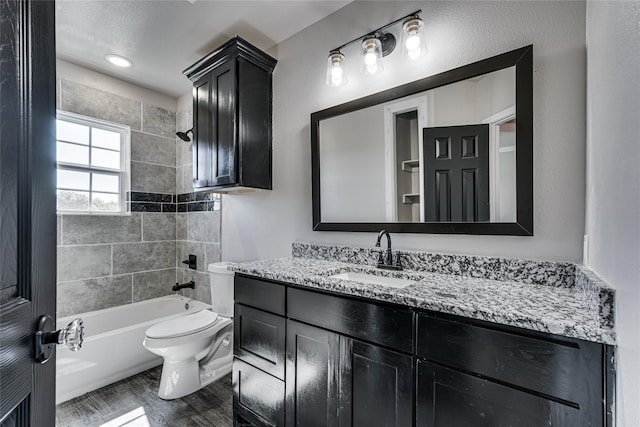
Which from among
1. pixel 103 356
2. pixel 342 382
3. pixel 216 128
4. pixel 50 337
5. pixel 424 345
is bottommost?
pixel 103 356

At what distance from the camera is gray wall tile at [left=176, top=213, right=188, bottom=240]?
3.22 metres

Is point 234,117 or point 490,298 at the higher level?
point 234,117

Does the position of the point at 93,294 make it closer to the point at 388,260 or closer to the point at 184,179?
the point at 184,179

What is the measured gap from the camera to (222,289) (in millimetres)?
2342

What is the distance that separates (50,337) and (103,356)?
6.65 feet

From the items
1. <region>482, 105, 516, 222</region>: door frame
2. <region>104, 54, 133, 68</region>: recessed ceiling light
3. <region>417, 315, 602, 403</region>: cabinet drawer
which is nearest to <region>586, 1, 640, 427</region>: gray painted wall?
<region>417, 315, 602, 403</region>: cabinet drawer

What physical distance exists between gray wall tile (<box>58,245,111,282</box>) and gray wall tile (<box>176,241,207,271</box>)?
2.15 feet

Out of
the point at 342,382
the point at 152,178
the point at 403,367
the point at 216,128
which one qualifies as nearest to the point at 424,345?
the point at 403,367

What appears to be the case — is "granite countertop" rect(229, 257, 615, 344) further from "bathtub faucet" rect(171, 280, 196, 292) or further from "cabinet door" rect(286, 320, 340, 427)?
"bathtub faucet" rect(171, 280, 196, 292)

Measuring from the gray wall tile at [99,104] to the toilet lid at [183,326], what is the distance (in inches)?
77.7

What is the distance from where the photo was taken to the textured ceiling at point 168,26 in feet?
6.12

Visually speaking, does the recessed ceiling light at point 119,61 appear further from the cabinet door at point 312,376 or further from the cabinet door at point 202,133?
the cabinet door at point 312,376

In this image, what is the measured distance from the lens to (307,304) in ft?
4.49

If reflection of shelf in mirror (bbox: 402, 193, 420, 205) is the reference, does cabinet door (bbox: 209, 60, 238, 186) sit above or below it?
above
